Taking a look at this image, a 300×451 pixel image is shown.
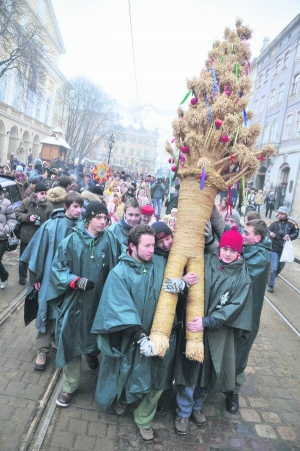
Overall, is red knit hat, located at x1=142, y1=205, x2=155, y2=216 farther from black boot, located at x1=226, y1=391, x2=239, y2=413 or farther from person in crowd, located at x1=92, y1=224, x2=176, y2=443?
black boot, located at x1=226, y1=391, x2=239, y2=413

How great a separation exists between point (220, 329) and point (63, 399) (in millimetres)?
1699

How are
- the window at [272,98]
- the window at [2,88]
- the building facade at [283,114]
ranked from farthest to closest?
the window at [272,98], the window at [2,88], the building facade at [283,114]

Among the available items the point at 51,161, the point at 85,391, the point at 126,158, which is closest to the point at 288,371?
the point at 85,391

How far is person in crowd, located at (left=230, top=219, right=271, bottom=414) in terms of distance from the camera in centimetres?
337

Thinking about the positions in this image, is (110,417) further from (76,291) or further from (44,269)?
(44,269)

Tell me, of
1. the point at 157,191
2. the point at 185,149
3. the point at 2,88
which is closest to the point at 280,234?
the point at 185,149

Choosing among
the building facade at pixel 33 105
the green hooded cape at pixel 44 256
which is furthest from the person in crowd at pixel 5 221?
the building facade at pixel 33 105

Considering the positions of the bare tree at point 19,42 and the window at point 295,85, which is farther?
the window at point 295,85

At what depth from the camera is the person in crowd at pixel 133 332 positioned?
284 centimetres

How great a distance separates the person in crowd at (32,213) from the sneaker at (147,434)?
3791 mm

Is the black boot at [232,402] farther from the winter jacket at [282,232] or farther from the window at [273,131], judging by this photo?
the window at [273,131]

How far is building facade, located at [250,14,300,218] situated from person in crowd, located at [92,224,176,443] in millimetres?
22189

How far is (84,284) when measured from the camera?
3.08 m

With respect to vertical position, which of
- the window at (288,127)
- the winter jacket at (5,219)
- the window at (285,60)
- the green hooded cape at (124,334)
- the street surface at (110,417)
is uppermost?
the window at (285,60)
